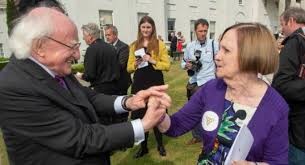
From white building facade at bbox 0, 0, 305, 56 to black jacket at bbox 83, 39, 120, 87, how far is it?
12.6 m

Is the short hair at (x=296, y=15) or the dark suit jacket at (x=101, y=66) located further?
the dark suit jacket at (x=101, y=66)

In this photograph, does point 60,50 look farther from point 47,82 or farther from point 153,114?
point 153,114

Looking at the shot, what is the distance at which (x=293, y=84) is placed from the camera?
2795 millimetres

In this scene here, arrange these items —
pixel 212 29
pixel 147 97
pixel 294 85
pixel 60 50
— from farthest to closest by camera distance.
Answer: pixel 212 29 → pixel 294 85 → pixel 147 97 → pixel 60 50

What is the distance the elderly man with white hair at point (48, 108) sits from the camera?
1.79 metres

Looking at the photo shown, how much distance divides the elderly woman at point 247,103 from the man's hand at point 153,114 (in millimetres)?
334

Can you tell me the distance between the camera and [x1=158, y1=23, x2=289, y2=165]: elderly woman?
2035 millimetres

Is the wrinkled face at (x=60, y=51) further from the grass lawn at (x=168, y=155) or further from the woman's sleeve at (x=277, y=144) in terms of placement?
the grass lawn at (x=168, y=155)

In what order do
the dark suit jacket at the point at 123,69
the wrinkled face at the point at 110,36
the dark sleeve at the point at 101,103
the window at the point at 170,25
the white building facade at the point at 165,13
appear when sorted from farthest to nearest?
the window at the point at 170,25, the white building facade at the point at 165,13, the wrinkled face at the point at 110,36, the dark suit jacket at the point at 123,69, the dark sleeve at the point at 101,103

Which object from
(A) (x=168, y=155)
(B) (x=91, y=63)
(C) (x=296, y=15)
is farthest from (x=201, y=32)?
(C) (x=296, y=15)

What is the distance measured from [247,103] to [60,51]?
1191 mm

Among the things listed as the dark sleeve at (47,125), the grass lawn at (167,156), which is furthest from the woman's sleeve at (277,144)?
the grass lawn at (167,156)

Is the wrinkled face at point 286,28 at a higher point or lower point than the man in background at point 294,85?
higher

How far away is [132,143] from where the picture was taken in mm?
1930
